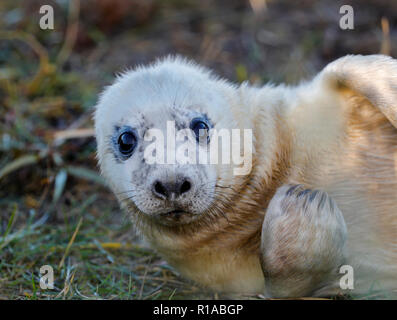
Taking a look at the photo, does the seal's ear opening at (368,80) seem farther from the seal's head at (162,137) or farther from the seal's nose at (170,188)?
the seal's nose at (170,188)

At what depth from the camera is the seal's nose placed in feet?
8.29

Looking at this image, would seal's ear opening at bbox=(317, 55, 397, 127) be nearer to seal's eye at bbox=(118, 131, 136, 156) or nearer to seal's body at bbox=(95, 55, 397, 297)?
seal's body at bbox=(95, 55, 397, 297)

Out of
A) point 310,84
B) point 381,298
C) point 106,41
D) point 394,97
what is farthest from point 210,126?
point 106,41

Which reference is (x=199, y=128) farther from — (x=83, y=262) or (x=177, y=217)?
(x=83, y=262)

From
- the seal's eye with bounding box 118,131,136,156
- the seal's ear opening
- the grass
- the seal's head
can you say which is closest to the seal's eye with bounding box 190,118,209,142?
the seal's head

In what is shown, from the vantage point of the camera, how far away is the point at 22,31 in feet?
19.2

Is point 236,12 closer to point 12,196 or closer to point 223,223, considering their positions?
point 12,196

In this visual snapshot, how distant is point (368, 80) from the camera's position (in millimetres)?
2918

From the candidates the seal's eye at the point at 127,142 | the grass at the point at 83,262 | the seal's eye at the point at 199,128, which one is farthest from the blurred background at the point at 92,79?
the seal's eye at the point at 199,128

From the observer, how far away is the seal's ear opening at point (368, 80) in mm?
2863

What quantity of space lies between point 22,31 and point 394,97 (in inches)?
162

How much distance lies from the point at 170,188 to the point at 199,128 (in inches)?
16.3

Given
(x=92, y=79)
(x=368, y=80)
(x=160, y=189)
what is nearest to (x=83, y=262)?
(x=160, y=189)

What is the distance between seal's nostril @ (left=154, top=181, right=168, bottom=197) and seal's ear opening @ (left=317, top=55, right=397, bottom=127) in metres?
1.09
